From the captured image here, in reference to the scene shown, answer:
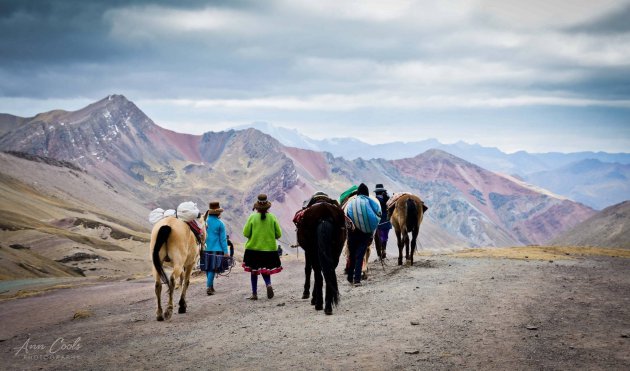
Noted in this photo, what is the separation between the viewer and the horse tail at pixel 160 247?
36.3 feet

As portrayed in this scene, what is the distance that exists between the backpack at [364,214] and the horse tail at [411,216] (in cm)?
506

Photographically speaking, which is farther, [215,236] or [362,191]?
[215,236]

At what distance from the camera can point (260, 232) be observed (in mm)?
13234

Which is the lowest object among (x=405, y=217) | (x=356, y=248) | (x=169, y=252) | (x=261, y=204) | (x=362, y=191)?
(x=356, y=248)

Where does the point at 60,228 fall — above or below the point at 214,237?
below

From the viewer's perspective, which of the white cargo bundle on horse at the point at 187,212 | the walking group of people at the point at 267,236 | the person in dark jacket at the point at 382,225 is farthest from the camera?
the person in dark jacket at the point at 382,225

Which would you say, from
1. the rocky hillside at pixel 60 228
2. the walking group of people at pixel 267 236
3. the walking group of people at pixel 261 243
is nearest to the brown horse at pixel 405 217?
the walking group of people at pixel 267 236

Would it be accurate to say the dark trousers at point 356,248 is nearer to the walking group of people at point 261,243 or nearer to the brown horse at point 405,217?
the walking group of people at point 261,243

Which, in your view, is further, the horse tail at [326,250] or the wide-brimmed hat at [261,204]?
the wide-brimmed hat at [261,204]

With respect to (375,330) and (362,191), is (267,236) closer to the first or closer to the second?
(362,191)

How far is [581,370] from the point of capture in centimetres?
654

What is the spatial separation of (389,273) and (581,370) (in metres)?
10.2

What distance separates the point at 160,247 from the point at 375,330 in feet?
16.2

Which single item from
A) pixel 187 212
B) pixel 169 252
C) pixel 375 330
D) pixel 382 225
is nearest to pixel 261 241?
pixel 187 212
